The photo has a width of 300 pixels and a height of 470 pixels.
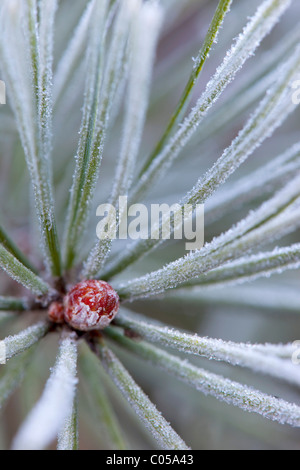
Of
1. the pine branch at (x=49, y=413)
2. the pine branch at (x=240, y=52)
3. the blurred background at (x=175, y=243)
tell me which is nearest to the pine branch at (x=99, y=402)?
the blurred background at (x=175, y=243)

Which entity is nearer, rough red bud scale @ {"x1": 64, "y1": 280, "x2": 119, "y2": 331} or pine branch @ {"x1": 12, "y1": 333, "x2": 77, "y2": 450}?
pine branch @ {"x1": 12, "y1": 333, "x2": 77, "y2": 450}

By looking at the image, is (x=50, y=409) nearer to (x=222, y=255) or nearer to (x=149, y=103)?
(x=222, y=255)

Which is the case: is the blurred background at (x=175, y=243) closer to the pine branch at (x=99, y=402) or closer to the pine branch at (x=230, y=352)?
the pine branch at (x=99, y=402)

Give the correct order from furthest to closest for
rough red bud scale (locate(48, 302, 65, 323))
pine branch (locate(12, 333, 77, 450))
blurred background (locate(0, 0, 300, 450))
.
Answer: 1. blurred background (locate(0, 0, 300, 450))
2. rough red bud scale (locate(48, 302, 65, 323))
3. pine branch (locate(12, 333, 77, 450))

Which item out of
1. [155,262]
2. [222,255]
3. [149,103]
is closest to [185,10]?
[149,103]

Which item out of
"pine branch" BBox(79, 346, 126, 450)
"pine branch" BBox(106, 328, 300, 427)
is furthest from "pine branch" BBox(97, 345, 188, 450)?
"pine branch" BBox(79, 346, 126, 450)

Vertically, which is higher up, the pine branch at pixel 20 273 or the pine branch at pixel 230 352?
the pine branch at pixel 20 273

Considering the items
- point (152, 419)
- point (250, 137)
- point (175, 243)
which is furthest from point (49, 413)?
point (175, 243)

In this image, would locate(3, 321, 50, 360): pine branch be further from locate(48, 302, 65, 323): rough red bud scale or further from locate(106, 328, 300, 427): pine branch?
locate(106, 328, 300, 427): pine branch
